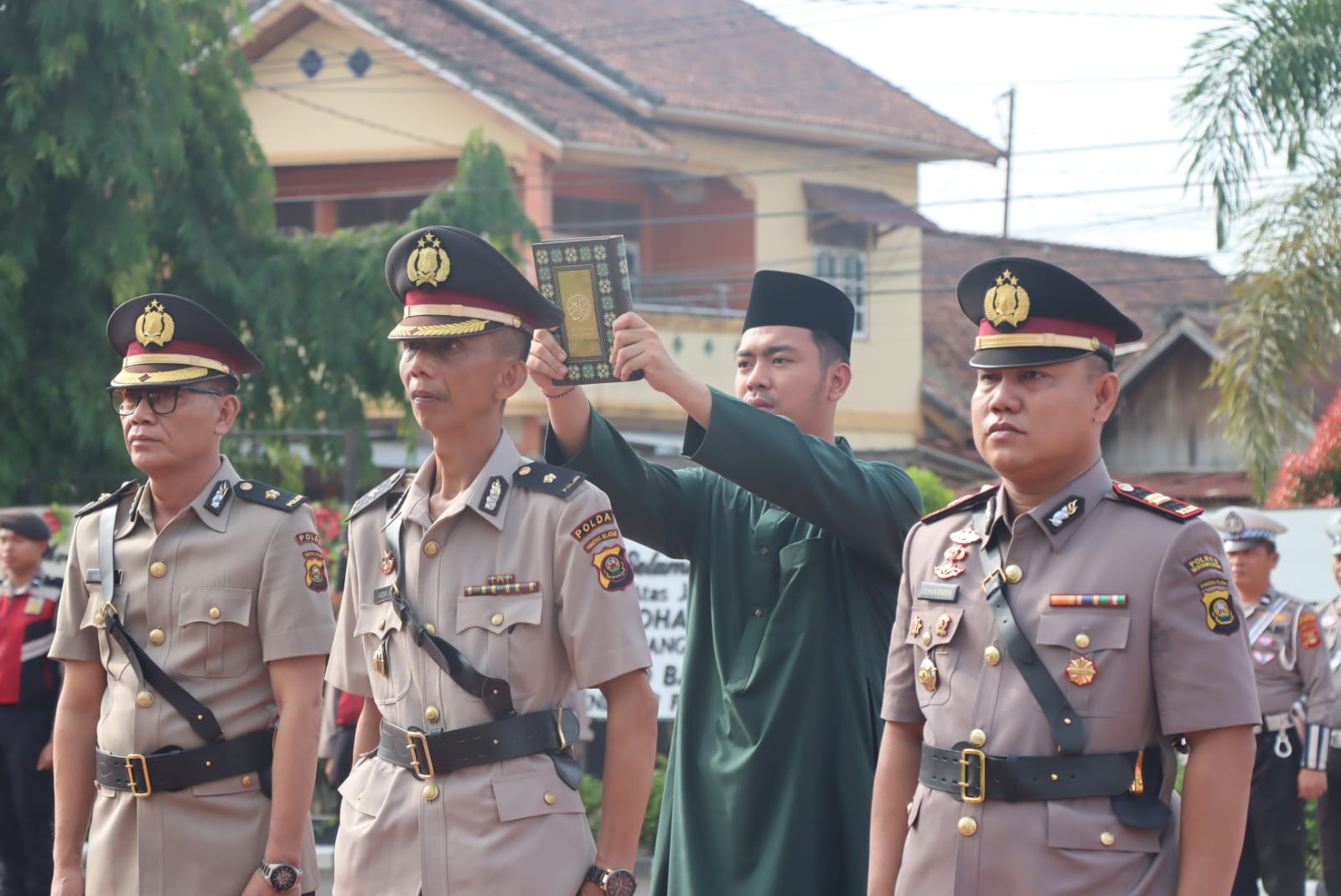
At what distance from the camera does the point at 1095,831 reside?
317cm

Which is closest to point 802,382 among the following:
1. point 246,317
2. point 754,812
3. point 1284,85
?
point 754,812

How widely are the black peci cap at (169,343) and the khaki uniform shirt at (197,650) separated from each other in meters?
0.32

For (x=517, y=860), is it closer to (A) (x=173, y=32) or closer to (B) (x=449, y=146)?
(A) (x=173, y=32)

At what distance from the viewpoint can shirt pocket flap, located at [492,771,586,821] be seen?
3537mm

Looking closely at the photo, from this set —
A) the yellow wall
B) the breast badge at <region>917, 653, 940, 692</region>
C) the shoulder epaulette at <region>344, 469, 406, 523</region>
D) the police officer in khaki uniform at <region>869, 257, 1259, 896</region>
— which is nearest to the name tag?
the police officer in khaki uniform at <region>869, 257, 1259, 896</region>

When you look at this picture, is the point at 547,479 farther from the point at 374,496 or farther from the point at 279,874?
the point at 279,874

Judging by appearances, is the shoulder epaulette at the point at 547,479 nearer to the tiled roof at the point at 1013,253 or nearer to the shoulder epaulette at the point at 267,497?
the shoulder epaulette at the point at 267,497

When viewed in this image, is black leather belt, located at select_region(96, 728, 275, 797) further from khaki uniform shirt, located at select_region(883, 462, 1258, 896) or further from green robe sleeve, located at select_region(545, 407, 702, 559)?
khaki uniform shirt, located at select_region(883, 462, 1258, 896)

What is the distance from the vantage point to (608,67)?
2531 cm

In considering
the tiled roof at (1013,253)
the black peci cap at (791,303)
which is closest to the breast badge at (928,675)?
the black peci cap at (791,303)

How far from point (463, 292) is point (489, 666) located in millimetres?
848

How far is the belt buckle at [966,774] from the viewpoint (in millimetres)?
3281

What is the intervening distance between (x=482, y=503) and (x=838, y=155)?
80.3 feet

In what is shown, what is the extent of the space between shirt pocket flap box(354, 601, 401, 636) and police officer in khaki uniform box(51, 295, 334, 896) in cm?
50
